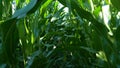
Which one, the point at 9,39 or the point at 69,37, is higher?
the point at 9,39

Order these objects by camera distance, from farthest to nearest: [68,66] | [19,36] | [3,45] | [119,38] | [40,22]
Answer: [68,66] → [40,22] → [19,36] → [3,45] → [119,38]

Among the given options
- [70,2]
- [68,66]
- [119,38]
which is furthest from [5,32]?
[68,66]

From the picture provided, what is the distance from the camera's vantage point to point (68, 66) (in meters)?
1.64

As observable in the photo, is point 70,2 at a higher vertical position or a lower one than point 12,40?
higher

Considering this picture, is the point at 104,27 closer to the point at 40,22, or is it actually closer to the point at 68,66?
the point at 40,22

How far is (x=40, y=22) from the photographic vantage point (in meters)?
1.50

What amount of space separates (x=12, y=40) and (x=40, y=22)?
0.31 meters

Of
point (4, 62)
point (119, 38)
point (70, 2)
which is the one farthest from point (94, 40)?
point (4, 62)

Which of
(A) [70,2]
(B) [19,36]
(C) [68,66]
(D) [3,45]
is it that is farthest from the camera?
(C) [68,66]

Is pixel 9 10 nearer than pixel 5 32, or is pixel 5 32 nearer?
pixel 5 32

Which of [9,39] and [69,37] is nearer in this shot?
[9,39]

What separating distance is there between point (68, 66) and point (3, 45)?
54 cm

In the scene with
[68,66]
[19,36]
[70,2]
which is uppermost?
[70,2]

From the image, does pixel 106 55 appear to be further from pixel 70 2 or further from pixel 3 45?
pixel 3 45
